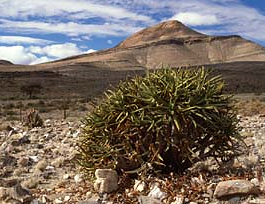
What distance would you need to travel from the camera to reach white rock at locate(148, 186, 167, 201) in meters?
6.56

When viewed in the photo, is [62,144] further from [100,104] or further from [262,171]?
[262,171]

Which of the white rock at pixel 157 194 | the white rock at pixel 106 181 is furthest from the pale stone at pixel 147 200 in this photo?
the white rock at pixel 106 181

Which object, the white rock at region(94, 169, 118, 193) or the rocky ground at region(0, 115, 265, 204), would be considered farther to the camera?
the white rock at region(94, 169, 118, 193)

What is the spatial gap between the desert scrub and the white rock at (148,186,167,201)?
0.50m

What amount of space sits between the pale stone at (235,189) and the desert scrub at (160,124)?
898 mm

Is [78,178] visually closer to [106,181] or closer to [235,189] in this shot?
[106,181]

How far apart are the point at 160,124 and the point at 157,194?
1.00 m

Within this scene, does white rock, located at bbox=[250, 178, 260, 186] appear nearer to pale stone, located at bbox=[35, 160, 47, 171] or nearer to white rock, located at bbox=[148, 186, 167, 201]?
white rock, located at bbox=[148, 186, 167, 201]

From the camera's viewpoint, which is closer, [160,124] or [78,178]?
[160,124]

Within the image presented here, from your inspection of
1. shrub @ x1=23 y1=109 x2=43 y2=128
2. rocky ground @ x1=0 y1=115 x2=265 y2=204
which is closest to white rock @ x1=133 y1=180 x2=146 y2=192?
rocky ground @ x1=0 y1=115 x2=265 y2=204

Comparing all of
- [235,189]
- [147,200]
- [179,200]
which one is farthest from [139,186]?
[235,189]

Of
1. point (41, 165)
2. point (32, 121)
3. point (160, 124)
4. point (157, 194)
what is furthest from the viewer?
point (32, 121)

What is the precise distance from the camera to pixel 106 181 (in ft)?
22.9

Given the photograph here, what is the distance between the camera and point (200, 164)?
24.7 ft
